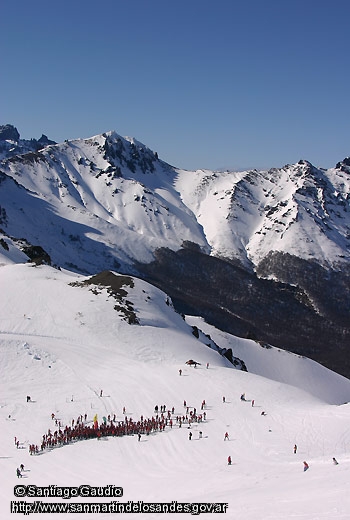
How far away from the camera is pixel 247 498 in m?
31.7

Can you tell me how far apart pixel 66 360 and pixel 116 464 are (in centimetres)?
3452

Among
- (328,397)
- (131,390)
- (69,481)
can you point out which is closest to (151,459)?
(69,481)

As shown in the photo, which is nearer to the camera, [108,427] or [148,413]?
[108,427]

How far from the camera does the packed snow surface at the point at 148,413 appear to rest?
35.0 metres

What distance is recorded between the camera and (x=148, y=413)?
58.3 m

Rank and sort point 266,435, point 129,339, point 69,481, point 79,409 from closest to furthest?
point 69,481, point 266,435, point 79,409, point 129,339

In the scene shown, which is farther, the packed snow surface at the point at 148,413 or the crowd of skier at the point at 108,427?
the crowd of skier at the point at 108,427

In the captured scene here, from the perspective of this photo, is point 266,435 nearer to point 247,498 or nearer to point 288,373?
point 247,498

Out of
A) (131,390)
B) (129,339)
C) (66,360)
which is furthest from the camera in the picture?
(129,339)

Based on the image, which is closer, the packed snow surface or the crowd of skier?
the packed snow surface

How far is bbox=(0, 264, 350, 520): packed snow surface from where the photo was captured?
34969 millimetres

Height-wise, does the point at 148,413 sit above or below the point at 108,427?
above

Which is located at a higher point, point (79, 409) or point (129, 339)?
point (129, 339)

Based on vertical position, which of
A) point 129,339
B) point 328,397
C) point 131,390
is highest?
point 129,339
